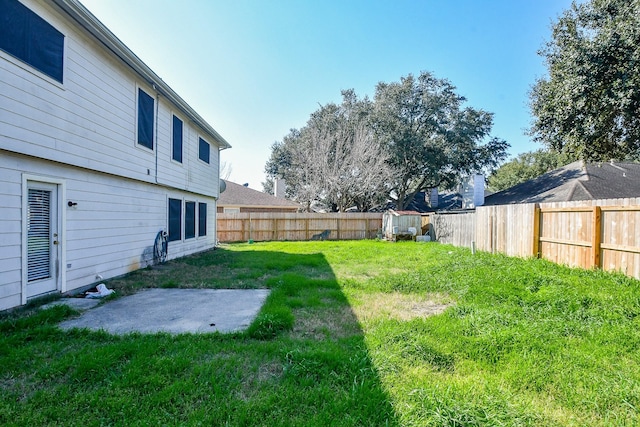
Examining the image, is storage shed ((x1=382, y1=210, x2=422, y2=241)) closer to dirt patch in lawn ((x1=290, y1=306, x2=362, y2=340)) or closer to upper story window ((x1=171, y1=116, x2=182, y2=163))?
upper story window ((x1=171, y1=116, x2=182, y2=163))

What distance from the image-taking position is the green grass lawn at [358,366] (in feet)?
6.42

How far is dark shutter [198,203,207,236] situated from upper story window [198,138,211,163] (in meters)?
1.62

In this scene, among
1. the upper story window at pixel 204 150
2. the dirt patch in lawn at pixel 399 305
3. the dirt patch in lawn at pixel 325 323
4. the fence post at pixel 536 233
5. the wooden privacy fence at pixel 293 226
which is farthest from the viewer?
the wooden privacy fence at pixel 293 226

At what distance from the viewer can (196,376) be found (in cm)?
238

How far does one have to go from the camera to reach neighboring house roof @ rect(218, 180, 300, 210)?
18875 mm

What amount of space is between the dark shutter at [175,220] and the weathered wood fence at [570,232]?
9027 millimetres

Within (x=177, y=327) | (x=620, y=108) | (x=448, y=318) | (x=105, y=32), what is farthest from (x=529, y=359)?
(x=620, y=108)

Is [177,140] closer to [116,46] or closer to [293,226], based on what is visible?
[116,46]

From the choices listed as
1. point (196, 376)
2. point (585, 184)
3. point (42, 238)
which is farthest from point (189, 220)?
point (585, 184)

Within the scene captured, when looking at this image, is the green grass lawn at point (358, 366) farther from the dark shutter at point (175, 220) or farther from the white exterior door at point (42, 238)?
the dark shutter at point (175, 220)

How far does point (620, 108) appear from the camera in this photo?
23.9ft

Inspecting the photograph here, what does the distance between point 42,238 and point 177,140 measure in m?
4.80

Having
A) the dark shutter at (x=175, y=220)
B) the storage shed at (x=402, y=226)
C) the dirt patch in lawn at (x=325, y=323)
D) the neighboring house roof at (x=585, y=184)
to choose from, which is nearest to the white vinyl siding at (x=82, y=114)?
the dark shutter at (x=175, y=220)

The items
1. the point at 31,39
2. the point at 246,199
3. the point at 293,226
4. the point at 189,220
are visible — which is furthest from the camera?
the point at 246,199
